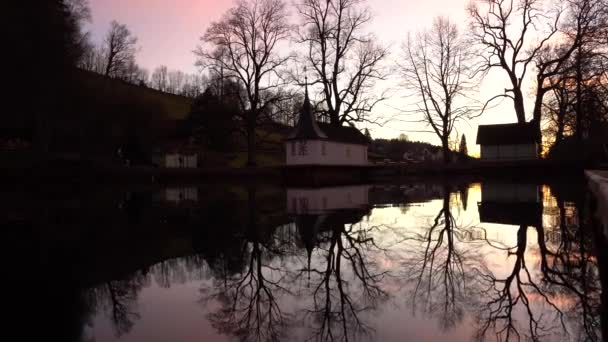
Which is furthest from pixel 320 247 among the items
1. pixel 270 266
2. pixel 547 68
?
pixel 547 68

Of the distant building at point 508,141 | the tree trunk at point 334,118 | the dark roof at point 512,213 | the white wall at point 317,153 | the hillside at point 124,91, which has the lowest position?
the dark roof at point 512,213

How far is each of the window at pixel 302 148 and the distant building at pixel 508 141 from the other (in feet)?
89.2

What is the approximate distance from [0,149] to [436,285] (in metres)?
39.8

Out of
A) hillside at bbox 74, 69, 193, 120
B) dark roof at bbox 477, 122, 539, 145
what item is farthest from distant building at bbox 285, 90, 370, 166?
dark roof at bbox 477, 122, 539, 145

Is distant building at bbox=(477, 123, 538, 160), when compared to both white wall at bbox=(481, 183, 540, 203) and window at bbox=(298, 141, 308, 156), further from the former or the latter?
white wall at bbox=(481, 183, 540, 203)

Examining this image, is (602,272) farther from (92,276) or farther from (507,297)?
(92,276)

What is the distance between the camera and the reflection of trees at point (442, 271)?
5314 millimetres

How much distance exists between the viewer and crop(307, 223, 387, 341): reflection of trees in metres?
4.85

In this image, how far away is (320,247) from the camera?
912 cm

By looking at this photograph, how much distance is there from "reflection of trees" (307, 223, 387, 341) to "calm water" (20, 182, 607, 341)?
0.03 meters

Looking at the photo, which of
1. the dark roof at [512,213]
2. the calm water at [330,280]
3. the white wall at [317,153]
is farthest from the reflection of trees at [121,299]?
the white wall at [317,153]

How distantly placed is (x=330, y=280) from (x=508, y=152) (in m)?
51.6

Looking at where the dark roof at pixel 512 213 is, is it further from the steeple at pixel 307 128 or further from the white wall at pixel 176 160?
the white wall at pixel 176 160

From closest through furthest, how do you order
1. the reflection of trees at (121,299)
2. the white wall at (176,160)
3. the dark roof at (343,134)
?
the reflection of trees at (121,299) < the dark roof at (343,134) < the white wall at (176,160)
